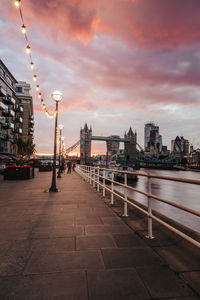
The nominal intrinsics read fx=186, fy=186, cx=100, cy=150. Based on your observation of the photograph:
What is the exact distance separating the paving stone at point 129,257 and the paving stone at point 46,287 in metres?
0.49

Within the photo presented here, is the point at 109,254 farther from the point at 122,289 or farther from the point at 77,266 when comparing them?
the point at 122,289

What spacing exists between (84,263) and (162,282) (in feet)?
3.34

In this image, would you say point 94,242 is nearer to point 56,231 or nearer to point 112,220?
point 56,231

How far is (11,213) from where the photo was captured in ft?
16.6

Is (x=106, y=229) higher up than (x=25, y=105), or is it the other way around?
(x=25, y=105)

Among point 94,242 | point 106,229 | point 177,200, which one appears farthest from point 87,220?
point 177,200

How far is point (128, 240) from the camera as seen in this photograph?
3.35 m

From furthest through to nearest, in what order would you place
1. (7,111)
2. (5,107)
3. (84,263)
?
(7,111) < (5,107) < (84,263)

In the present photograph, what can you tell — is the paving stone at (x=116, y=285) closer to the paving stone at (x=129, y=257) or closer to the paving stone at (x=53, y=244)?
the paving stone at (x=129, y=257)

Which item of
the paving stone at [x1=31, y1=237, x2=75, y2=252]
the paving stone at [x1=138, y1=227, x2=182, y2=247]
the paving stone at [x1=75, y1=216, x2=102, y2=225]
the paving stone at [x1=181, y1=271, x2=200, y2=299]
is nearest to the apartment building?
the paving stone at [x1=75, y1=216, x2=102, y2=225]

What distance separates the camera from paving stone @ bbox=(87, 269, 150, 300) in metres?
1.94

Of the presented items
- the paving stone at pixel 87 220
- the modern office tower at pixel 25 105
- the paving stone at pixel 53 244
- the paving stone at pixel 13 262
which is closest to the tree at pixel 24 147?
the modern office tower at pixel 25 105

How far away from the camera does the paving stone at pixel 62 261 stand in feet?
7.96

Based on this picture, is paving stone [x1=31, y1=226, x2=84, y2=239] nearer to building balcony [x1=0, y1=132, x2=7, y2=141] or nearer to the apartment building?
the apartment building
